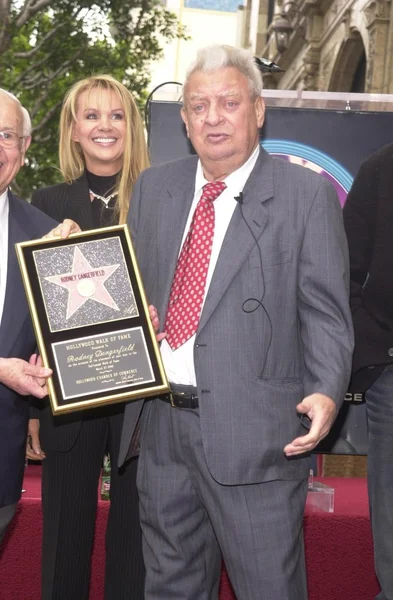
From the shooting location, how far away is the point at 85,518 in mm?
4523

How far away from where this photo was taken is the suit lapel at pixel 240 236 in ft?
12.0

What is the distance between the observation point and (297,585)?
363cm

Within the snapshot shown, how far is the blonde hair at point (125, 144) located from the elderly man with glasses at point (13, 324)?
24.6 inches

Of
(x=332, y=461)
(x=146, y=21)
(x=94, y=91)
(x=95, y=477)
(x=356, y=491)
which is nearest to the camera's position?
(x=95, y=477)

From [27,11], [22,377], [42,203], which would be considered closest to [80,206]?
[42,203]

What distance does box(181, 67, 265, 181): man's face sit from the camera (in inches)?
149

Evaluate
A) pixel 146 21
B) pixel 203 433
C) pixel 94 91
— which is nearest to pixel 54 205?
pixel 94 91

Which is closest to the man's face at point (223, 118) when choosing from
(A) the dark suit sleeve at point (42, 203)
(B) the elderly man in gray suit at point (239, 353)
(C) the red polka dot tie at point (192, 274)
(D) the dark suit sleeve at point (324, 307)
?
(B) the elderly man in gray suit at point (239, 353)

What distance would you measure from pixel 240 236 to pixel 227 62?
621mm

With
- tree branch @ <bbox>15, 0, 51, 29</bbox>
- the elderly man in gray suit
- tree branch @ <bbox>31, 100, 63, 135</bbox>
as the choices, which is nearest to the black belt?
the elderly man in gray suit

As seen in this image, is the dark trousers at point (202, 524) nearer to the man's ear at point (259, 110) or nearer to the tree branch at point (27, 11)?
the man's ear at point (259, 110)

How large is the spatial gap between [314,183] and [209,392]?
804mm

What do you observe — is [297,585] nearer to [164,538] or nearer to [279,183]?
[164,538]

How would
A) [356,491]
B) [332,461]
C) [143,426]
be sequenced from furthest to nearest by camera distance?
[332,461] < [356,491] < [143,426]
